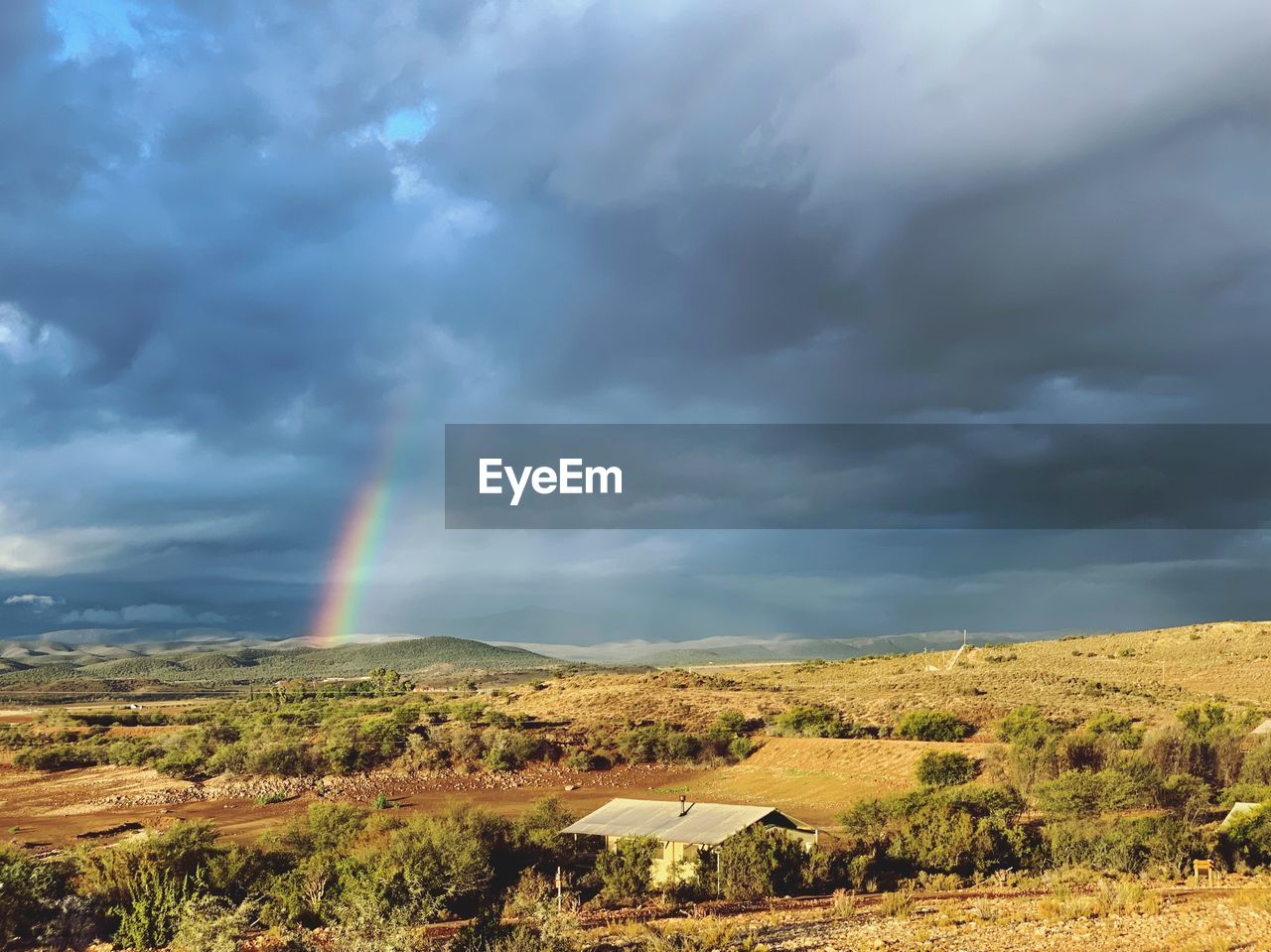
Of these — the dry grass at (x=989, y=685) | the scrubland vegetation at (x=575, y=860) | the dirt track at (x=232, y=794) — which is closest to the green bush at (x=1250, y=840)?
the scrubland vegetation at (x=575, y=860)

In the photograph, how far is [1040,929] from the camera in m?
17.2

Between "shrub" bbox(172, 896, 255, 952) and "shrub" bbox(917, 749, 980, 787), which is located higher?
"shrub" bbox(172, 896, 255, 952)

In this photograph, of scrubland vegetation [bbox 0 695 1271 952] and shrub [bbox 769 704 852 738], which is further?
shrub [bbox 769 704 852 738]

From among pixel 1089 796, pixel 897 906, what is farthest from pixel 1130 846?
pixel 897 906

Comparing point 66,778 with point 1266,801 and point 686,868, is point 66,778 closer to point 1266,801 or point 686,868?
point 686,868

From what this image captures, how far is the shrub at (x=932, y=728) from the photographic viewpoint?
56.3 m

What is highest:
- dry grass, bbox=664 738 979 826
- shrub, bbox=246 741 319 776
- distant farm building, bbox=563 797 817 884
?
shrub, bbox=246 741 319 776

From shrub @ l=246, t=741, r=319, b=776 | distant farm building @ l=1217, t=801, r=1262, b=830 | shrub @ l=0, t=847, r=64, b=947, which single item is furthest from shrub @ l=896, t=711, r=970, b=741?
shrub @ l=0, t=847, r=64, b=947

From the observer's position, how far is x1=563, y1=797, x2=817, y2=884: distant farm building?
83.4 feet

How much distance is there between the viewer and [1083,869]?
2442cm

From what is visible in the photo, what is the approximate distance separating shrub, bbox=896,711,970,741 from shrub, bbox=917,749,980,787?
10.7 metres

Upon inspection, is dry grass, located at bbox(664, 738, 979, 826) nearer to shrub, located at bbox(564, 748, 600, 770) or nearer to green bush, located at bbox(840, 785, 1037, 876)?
shrub, located at bbox(564, 748, 600, 770)

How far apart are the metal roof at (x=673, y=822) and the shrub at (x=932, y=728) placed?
29.9m

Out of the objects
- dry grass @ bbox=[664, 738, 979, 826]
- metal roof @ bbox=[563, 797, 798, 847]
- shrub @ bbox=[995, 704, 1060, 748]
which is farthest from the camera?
dry grass @ bbox=[664, 738, 979, 826]
